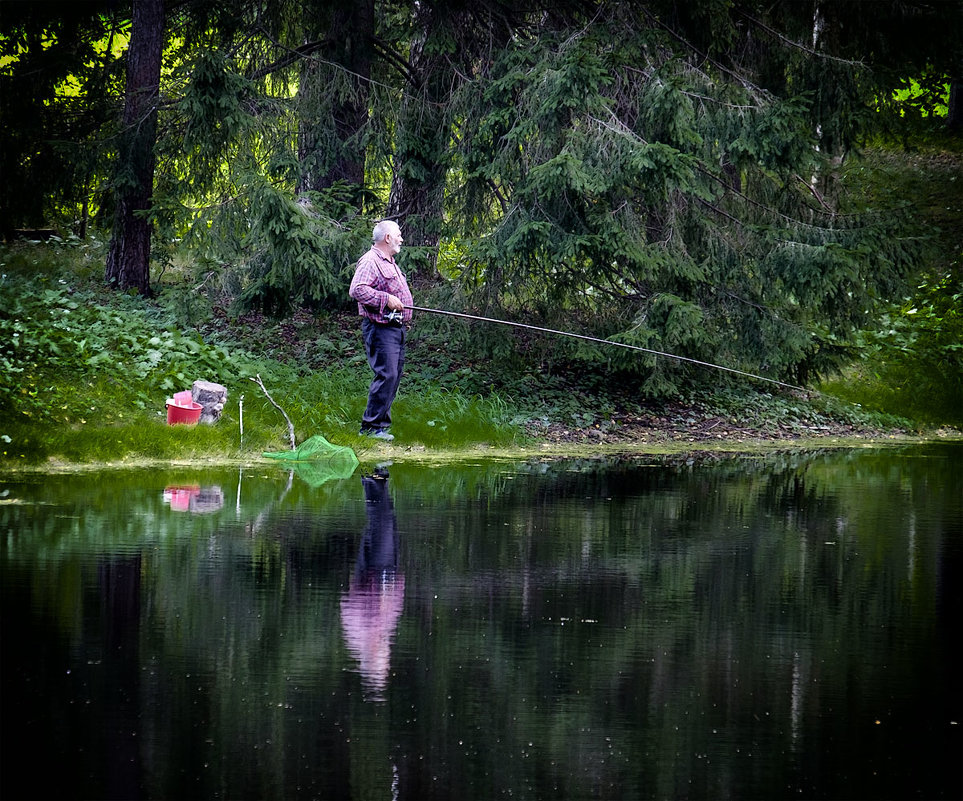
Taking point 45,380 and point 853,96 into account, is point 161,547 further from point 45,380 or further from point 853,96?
point 853,96

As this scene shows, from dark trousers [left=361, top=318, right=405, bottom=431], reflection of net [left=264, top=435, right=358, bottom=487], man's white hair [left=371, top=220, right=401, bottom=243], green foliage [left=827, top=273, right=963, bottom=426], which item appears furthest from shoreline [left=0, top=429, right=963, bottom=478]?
man's white hair [left=371, top=220, right=401, bottom=243]

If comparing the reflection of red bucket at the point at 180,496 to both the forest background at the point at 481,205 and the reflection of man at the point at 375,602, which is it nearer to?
the reflection of man at the point at 375,602

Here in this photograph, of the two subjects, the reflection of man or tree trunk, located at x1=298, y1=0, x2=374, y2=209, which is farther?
tree trunk, located at x1=298, y1=0, x2=374, y2=209

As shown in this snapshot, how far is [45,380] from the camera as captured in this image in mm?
12680

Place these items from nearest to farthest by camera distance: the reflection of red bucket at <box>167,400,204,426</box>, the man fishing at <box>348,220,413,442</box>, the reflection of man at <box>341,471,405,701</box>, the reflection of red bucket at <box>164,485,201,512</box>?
the reflection of man at <box>341,471,405,701</box> → the reflection of red bucket at <box>164,485,201,512</box> → the reflection of red bucket at <box>167,400,204,426</box> → the man fishing at <box>348,220,413,442</box>

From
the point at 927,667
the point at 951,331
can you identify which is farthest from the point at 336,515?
the point at 951,331

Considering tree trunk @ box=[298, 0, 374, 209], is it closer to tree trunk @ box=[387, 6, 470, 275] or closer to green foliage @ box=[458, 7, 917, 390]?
tree trunk @ box=[387, 6, 470, 275]

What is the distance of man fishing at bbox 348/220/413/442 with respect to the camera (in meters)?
12.4

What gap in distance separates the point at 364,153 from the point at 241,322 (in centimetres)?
283

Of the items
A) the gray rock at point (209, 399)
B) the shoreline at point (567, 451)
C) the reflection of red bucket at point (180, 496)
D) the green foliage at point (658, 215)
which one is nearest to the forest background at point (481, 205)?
the green foliage at point (658, 215)

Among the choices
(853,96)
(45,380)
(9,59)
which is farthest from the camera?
(9,59)

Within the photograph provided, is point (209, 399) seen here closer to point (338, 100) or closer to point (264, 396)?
point (264, 396)

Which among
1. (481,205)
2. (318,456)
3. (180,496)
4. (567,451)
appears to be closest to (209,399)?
(318,456)

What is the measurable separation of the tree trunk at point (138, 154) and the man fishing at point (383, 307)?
537 centimetres
